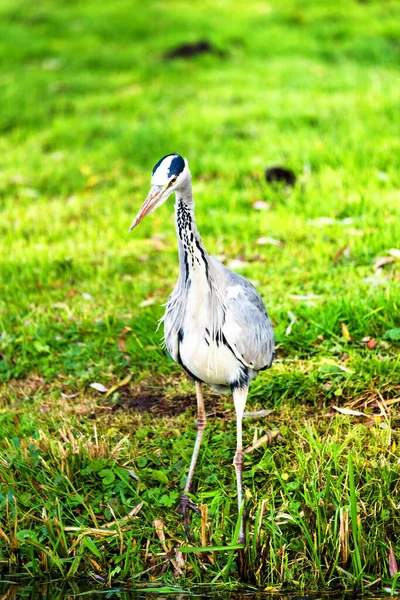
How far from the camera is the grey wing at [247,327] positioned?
3580mm

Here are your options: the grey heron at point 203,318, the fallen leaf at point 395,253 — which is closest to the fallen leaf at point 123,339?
the grey heron at point 203,318

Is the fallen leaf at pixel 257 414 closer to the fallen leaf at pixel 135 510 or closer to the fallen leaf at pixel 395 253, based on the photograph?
the fallen leaf at pixel 135 510

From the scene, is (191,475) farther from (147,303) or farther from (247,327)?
(147,303)

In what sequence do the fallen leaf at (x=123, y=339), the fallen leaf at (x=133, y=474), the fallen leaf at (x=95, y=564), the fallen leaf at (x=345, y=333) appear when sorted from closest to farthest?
1. the fallen leaf at (x=95, y=564)
2. the fallen leaf at (x=133, y=474)
3. the fallen leaf at (x=345, y=333)
4. the fallen leaf at (x=123, y=339)

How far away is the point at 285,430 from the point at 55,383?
1.59 m

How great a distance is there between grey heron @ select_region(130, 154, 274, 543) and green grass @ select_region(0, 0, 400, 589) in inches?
11.2

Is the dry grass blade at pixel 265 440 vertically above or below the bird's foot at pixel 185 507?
above

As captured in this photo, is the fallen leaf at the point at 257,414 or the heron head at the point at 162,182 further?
the fallen leaf at the point at 257,414

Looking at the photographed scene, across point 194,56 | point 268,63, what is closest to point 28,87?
point 194,56

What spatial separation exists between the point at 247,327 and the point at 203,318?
276 mm

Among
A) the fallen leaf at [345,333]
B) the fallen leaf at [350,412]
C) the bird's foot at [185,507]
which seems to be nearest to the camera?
the bird's foot at [185,507]

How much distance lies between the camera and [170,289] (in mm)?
5555

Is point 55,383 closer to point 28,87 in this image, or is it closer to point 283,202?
point 283,202

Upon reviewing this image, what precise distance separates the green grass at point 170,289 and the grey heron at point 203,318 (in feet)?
0.94
